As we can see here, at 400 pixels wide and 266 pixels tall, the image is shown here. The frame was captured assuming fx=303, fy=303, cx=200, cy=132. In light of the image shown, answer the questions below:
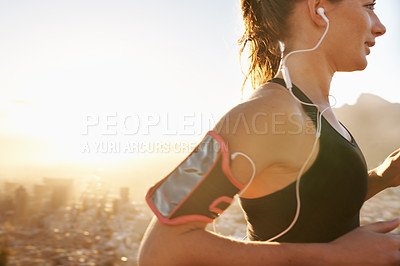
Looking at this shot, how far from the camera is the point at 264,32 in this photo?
1428 millimetres

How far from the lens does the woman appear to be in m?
0.78

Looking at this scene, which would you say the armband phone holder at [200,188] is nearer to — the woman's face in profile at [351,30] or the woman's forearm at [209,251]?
the woman's forearm at [209,251]

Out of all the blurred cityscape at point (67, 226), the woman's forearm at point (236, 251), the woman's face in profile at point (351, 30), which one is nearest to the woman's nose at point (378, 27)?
the woman's face in profile at point (351, 30)

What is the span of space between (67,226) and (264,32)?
12.1 meters

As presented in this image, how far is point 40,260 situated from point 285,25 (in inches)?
262

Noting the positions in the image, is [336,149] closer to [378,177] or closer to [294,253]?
[294,253]

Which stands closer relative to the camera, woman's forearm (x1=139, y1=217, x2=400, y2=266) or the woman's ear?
woman's forearm (x1=139, y1=217, x2=400, y2=266)

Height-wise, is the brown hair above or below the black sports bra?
above

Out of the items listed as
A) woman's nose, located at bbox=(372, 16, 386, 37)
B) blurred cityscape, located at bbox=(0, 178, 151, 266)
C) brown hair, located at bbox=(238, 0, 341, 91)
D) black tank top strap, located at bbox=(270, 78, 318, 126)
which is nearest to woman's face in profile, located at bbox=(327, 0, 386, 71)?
woman's nose, located at bbox=(372, 16, 386, 37)

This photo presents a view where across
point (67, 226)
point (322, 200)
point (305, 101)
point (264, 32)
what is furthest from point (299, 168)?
point (67, 226)

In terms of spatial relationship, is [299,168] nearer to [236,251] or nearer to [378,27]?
[236,251]

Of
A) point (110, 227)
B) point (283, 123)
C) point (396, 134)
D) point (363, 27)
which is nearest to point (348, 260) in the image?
point (283, 123)

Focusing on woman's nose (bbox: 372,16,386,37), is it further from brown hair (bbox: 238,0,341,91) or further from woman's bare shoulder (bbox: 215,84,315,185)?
woman's bare shoulder (bbox: 215,84,315,185)

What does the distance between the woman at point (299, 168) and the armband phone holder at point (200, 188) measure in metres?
0.03
